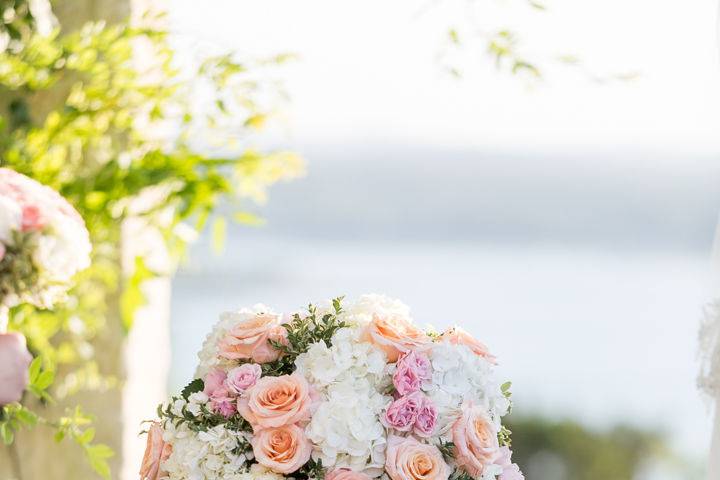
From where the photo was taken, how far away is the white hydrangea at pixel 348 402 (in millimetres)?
1022

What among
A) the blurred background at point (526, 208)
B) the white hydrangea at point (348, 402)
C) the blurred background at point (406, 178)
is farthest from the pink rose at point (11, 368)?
the blurred background at point (526, 208)

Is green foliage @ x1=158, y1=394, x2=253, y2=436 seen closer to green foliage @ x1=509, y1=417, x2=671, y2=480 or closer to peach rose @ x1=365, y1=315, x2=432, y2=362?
peach rose @ x1=365, y1=315, x2=432, y2=362

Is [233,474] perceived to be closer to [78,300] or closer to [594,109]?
[78,300]

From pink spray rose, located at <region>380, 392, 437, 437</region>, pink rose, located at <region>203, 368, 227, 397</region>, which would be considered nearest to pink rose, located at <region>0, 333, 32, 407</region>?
pink rose, located at <region>203, 368, 227, 397</region>

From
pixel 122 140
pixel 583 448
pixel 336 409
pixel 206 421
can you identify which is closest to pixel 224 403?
pixel 206 421

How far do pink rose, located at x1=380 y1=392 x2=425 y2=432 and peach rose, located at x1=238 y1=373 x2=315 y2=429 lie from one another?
83mm

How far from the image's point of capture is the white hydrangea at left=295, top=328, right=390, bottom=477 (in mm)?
1022

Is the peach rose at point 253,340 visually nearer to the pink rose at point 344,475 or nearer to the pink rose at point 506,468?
the pink rose at point 344,475

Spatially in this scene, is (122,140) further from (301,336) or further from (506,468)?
(506,468)

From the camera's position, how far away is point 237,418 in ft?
3.58

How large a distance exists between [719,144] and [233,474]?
7.16ft

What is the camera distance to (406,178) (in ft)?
33.0

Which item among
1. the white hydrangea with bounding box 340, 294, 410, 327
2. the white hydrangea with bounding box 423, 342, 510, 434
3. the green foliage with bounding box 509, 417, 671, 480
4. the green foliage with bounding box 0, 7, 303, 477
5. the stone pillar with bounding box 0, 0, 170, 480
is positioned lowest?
the green foliage with bounding box 509, 417, 671, 480

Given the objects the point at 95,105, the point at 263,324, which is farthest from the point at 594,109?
the point at 263,324
